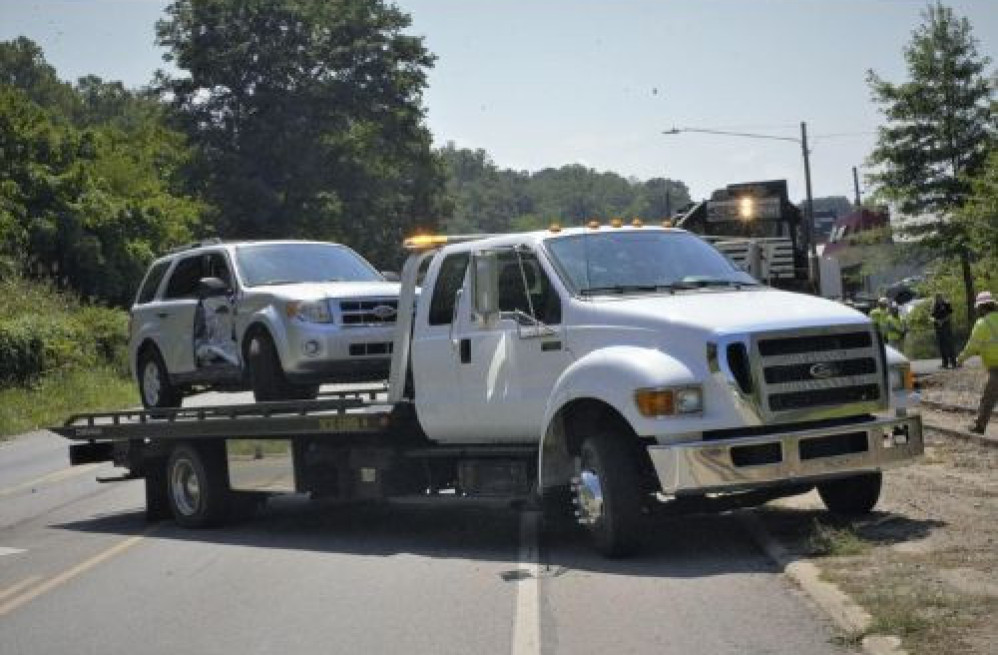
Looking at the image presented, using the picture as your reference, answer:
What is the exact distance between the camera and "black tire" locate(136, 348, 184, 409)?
16.0 m

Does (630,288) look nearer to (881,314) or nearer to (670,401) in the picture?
(670,401)

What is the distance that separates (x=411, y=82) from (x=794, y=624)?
63.4 metres

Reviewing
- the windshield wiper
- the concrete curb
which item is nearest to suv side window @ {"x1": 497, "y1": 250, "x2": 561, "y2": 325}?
the windshield wiper

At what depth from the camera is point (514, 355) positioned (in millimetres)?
10961

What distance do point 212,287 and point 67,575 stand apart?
3.42 metres

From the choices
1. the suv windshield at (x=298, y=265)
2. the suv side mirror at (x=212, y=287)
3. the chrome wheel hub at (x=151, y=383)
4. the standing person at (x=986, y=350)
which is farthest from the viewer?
the standing person at (x=986, y=350)

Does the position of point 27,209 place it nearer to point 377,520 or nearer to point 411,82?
point 411,82

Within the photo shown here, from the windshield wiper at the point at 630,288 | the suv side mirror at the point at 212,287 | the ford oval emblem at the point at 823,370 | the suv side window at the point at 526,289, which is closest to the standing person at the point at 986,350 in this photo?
the windshield wiper at the point at 630,288

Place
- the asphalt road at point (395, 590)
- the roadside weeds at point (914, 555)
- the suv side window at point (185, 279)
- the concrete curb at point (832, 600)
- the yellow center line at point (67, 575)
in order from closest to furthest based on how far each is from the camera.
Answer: the concrete curb at point (832, 600)
the roadside weeds at point (914, 555)
the asphalt road at point (395, 590)
the yellow center line at point (67, 575)
the suv side window at point (185, 279)

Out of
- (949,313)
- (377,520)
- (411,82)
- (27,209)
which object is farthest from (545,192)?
(377,520)

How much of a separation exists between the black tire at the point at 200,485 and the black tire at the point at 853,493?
5474 millimetres

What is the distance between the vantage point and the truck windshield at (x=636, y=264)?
10.8 m

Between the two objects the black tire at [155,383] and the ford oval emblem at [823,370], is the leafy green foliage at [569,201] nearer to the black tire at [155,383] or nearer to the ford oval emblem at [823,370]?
the black tire at [155,383]

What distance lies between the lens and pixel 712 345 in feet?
31.8
